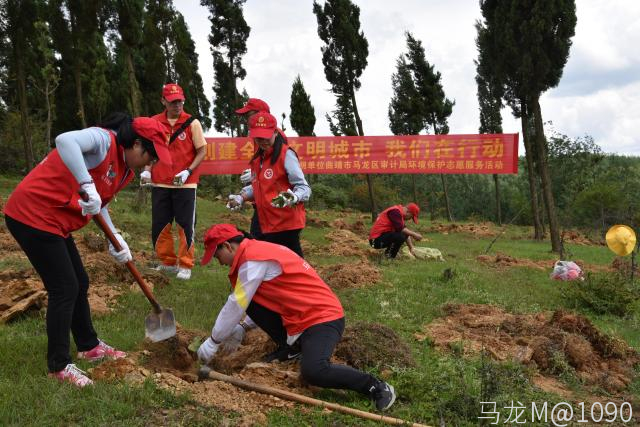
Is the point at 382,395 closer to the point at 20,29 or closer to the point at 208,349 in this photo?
the point at 208,349

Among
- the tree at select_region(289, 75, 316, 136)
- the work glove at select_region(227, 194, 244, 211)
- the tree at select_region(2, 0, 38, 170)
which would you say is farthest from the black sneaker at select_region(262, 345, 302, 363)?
the tree at select_region(289, 75, 316, 136)

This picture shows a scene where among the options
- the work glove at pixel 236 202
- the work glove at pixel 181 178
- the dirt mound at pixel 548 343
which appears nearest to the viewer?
the dirt mound at pixel 548 343

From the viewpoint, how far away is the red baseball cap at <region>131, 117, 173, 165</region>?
2.97 metres

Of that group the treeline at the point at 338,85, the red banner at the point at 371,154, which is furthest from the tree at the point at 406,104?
the red banner at the point at 371,154

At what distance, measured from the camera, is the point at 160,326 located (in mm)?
3639

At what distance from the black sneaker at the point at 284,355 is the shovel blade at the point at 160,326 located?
70 cm

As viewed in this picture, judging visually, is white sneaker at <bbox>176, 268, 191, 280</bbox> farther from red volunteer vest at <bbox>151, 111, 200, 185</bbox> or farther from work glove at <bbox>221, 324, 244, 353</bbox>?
work glove at <bbox>221, 324, 244, 353</bbox>

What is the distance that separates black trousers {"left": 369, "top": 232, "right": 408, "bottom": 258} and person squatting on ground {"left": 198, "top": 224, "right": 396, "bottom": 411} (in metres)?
5.78

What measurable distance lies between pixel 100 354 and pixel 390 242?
626 cm

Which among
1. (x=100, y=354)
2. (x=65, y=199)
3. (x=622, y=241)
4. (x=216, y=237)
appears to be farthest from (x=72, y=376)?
(x=622, y=241)

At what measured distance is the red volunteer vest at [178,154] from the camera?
17.9 feet

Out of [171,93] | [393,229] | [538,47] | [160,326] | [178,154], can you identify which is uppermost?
[538,47]

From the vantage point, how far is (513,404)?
315cm

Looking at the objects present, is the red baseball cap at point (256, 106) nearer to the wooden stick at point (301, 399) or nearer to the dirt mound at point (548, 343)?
the wooden stick at point (301, 399)
